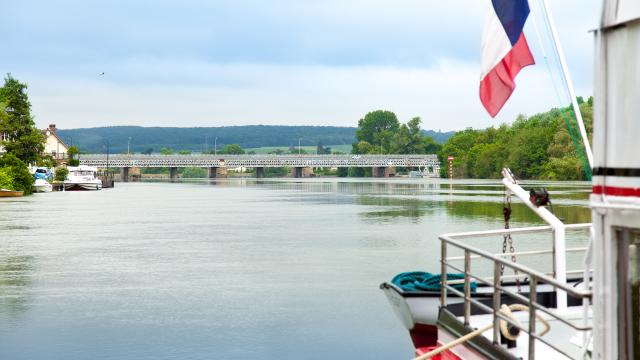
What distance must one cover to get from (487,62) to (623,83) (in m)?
4.93

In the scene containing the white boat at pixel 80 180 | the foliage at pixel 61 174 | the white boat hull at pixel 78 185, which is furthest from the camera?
the foliage at pixel 61 174

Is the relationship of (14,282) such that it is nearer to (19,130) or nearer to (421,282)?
(421,282)

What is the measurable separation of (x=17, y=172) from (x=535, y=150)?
85.6m

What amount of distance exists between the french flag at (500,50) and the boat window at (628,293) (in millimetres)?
4787

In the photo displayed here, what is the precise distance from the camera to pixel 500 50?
33.7 ft

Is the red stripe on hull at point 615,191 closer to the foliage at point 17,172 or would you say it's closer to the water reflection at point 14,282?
the water reflection at point 14,282

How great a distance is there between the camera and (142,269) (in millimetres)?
27859

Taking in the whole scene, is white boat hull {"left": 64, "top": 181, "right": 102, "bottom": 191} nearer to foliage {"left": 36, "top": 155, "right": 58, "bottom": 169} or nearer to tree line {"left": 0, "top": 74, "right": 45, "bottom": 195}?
foliage {"left": 36, "top": 155, "right": 58, "bottom": 169}

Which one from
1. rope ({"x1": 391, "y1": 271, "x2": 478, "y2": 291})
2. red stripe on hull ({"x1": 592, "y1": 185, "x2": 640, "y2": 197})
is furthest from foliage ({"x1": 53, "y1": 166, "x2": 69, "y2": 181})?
red stripe on hull ({"x1": 592, "y1": 185, "x2": 640, "y2": 197})

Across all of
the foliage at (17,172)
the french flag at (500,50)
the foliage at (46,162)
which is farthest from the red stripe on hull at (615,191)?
the foliage at (46,162)

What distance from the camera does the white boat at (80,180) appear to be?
4619 inches

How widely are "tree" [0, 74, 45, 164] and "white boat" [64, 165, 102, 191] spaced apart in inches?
702

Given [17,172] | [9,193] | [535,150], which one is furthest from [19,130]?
[535,150]

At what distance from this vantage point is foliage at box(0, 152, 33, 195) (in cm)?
8668
